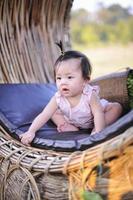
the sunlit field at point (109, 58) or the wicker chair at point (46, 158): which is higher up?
the wicker chair at point (46, 158)

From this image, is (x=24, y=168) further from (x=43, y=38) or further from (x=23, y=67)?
(x=43, y=38)

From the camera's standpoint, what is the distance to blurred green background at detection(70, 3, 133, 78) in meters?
11.5

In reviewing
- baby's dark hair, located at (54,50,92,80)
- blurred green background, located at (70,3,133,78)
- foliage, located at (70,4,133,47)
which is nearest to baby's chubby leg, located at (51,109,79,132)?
baby's dark hair, located at (54,50,92,80)

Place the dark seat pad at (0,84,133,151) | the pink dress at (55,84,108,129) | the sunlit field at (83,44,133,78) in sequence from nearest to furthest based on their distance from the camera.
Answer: the dark seat pad at (0,84,133,151) < the pink dress at (55,84,108,129) < the sunlit field at (83,44,133,78)

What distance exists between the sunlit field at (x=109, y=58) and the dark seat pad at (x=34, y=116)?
5504 mm

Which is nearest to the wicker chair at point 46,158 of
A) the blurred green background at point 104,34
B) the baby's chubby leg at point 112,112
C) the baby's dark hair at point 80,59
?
the baby's chubby leg at point 112,112

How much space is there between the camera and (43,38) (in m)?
3.47

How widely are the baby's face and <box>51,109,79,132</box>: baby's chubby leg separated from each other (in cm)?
18

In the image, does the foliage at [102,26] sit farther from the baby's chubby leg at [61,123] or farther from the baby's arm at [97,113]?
the baby's arm at [97,113]

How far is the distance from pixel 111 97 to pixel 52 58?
2.84 feet

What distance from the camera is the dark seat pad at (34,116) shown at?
184 centimetres

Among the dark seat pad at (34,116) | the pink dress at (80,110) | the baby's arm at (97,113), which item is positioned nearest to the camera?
the dark seat pad at (34,116)

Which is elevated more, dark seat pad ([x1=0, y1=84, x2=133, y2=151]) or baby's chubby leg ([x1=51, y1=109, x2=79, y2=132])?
dark seat pad ([x1=0, y1=84, x2=133, y2=151])

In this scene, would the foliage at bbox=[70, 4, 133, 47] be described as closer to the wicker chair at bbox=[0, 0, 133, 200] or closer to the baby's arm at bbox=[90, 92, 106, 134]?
the wicker chair at bbox=[0, 0, 133, 200]
